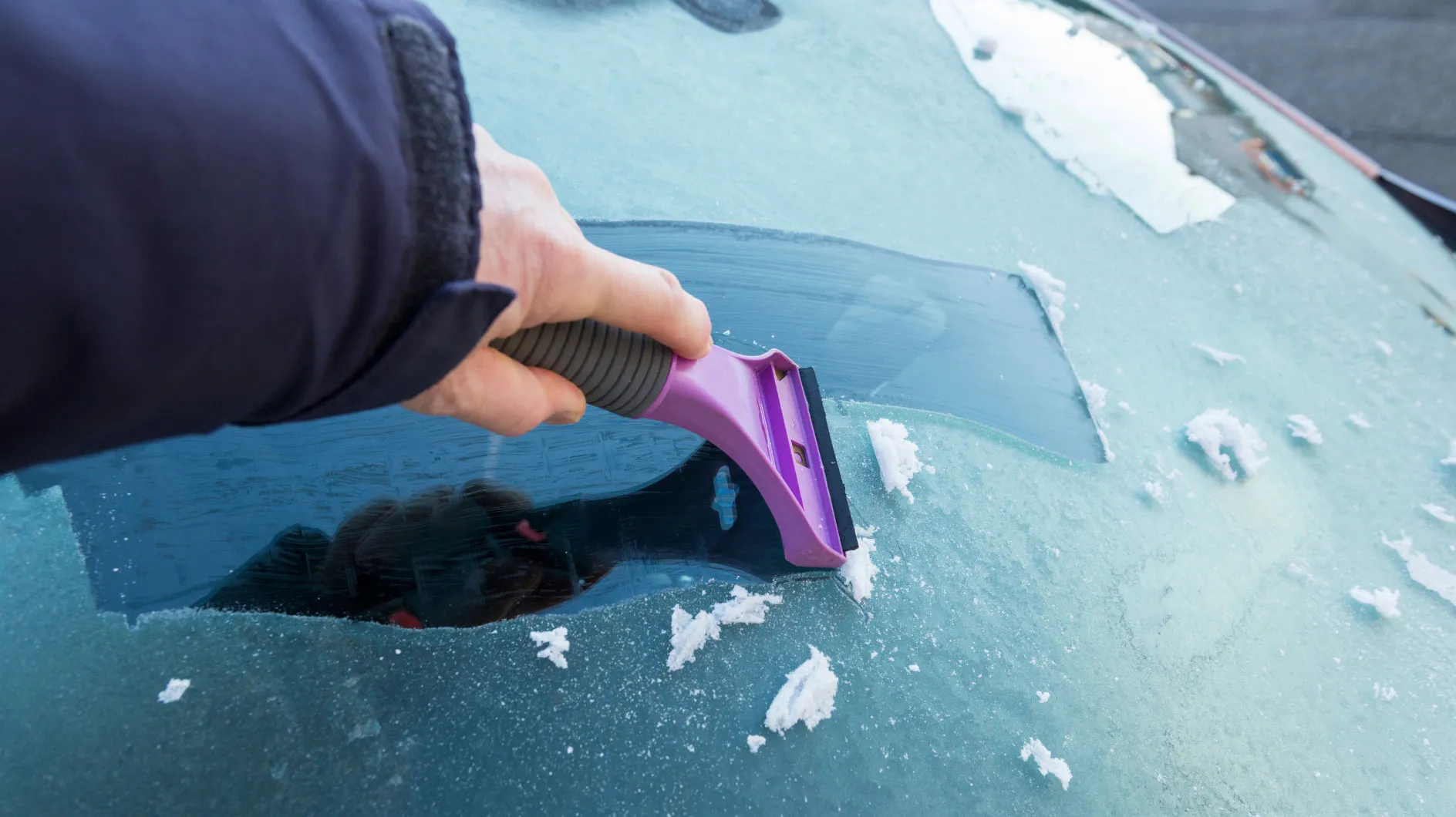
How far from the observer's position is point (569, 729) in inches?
32.7

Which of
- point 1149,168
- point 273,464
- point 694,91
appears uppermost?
point 1149,168

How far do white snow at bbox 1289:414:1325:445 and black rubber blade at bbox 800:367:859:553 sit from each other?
2.44 ft

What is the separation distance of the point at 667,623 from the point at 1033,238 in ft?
3.07

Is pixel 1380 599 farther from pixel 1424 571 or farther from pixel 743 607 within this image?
pixel 743 607

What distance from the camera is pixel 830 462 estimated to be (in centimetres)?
105

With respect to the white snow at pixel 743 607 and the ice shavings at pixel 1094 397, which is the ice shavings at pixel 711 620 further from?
the ice shavings at pixel 1094 397

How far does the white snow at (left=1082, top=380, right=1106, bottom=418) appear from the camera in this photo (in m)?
1.25

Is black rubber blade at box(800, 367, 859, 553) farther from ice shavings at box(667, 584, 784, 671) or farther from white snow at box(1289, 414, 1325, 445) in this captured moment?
white snow at box(1289, 414, 1325, 445)

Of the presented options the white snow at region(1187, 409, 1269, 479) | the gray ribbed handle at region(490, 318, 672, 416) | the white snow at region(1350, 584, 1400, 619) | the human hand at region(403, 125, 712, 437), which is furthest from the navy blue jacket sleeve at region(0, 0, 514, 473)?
the white snow at region(1350, 584, 1400, 619)

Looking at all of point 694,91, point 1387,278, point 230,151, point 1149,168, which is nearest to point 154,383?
point 230,151

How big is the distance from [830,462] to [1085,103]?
1078 mm

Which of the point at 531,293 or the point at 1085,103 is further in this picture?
the point at 1085,103

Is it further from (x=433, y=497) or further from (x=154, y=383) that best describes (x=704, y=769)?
(x=154, y=383)

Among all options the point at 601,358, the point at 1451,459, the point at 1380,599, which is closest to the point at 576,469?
the point at 601,358
